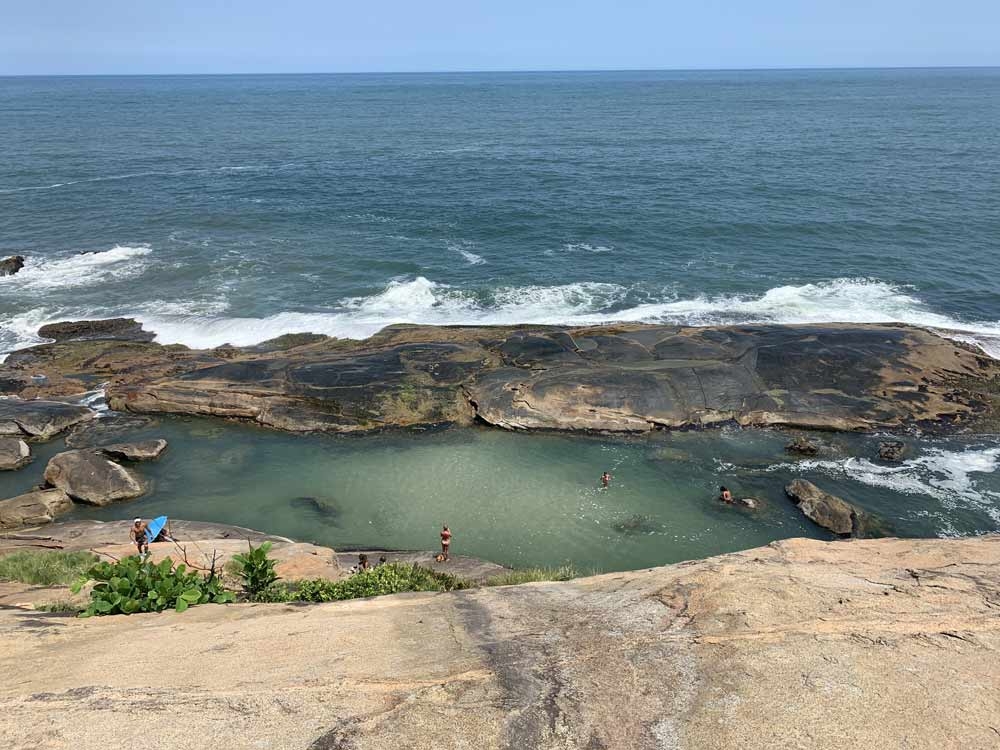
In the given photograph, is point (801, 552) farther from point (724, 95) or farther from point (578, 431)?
point (724, 95)

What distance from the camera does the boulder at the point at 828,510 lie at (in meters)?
22.3

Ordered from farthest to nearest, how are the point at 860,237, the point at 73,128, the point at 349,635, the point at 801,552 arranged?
the point at 73,128 < the point at 860,237 < the point at 801,552 < the point at 349,635

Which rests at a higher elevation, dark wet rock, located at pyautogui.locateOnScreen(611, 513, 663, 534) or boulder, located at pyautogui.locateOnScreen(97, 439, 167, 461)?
boulder, located at pyautogui.locateOnScreen(97, 439, 167, 461)

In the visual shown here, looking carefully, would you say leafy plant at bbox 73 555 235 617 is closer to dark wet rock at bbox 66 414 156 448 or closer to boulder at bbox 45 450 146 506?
boulder at bbox 45 450 146 506

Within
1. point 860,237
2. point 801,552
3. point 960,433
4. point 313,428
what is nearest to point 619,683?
point 801,552

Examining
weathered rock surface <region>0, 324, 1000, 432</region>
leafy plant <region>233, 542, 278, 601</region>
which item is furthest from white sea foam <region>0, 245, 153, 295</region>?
leafy plant <region>233, 542, 278, 601</region>

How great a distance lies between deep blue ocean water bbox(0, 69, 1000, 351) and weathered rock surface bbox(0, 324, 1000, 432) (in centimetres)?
716

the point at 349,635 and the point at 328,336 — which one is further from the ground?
the point at 349,635

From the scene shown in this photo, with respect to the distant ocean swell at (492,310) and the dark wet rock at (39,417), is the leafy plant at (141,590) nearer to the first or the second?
the dark wet rock at (39,417)

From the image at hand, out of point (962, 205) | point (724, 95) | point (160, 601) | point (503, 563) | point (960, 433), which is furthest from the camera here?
point (724, 95)

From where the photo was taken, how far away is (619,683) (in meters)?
9.39

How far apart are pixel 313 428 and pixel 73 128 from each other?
11406 cm

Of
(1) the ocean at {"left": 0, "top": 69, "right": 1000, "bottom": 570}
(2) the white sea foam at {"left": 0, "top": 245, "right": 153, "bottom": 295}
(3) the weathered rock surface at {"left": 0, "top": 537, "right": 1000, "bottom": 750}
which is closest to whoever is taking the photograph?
(3) the weathered rock surface at {"left": 0, "top": 537, "right": 1000, "bottom": 750}

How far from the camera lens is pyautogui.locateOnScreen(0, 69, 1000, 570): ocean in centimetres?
2377
